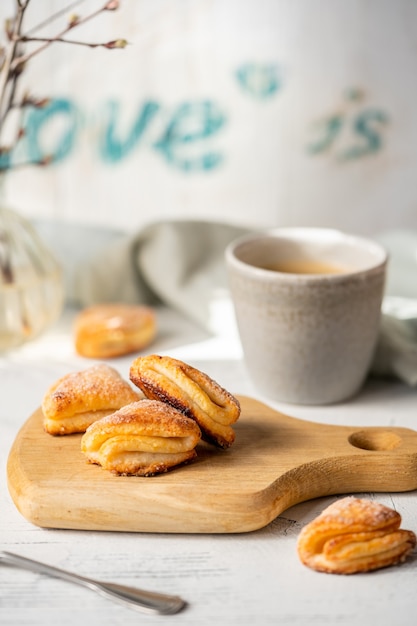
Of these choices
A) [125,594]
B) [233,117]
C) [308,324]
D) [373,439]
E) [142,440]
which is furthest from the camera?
[233,117]

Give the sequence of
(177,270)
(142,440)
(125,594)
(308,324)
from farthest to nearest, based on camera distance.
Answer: (177,270), (308,324), (142,440), (125,594)

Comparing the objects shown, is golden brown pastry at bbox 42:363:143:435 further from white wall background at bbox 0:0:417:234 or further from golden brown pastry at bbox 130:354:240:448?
white wall background at bbox 0:0:417:234

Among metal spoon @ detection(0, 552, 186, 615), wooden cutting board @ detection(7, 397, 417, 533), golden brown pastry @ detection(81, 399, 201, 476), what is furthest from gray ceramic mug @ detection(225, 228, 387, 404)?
metal spoon @ detection(0, 552, 186, 615)

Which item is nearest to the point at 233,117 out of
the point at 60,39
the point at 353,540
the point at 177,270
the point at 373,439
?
the point at 177,270

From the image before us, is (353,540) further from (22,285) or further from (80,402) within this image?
(22,285)

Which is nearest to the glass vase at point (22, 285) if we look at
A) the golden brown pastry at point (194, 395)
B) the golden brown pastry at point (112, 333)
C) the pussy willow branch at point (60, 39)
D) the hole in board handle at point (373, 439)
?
the golden brown pastry at point (112, 333)

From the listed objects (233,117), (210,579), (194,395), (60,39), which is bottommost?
(210,579)

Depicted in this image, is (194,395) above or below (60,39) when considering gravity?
below
